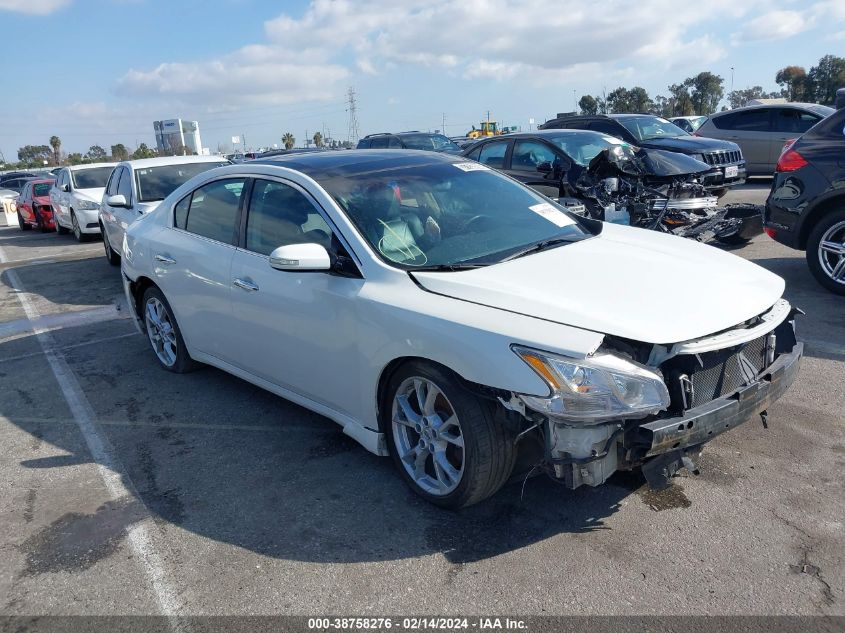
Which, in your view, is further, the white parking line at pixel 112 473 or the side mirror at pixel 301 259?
the side mirror at pixel 301 259

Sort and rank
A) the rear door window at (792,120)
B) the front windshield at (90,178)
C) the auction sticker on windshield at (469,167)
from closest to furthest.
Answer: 1. the auction sticker on windshield at (469,167)
2. the front windshield at (90,178)
3. the rear door window at (792,120)

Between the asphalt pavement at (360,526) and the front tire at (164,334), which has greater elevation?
the front tire at (164,334)

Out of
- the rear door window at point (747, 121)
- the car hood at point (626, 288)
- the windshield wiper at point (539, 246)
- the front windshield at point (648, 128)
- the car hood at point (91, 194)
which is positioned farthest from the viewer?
the rear door window at point (747, 121)

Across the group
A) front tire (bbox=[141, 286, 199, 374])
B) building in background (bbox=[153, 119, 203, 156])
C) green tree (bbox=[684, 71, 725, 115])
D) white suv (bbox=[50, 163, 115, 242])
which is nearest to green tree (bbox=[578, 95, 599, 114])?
green tree (bbox=[684, 71, 725, 115])

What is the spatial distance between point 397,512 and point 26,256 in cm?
1380

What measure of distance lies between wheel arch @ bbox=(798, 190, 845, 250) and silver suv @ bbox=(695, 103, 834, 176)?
950 centimetres

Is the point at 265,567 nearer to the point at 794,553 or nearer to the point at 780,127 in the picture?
the point at 794,553

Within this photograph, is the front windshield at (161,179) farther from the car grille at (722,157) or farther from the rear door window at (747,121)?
the rear door window at (747,121)

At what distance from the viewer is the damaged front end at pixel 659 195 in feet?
27.2

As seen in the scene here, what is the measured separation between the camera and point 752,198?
13.9 metres

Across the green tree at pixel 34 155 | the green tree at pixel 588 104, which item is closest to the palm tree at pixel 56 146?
the green tree at pixel 34 155

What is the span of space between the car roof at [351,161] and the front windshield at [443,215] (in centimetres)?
6

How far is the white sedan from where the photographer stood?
286cm

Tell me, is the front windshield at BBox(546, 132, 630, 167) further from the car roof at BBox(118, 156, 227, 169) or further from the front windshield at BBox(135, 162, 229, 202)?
the car roof at BBox(118, 156, 227, 169)
